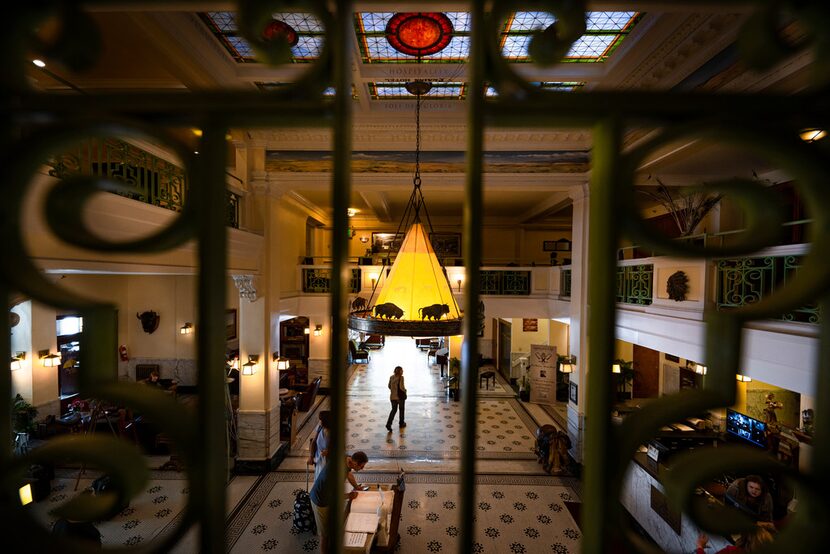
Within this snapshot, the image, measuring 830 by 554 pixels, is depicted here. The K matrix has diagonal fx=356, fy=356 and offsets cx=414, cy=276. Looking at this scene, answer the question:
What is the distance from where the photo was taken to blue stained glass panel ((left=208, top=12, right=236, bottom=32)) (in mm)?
4098

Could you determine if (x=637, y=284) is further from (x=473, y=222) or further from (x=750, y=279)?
(x=473, y=222)

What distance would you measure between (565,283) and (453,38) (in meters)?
5.44

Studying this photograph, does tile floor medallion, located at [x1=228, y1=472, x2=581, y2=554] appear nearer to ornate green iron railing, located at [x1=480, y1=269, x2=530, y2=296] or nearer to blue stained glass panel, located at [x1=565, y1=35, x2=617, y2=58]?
ornate green iron railing, located at [x1=480, y1=269, x2=530, y2=296]

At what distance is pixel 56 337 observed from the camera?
782 centimetres

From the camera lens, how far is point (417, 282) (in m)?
3.24

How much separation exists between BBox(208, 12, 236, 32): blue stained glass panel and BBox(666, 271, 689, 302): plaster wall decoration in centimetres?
626

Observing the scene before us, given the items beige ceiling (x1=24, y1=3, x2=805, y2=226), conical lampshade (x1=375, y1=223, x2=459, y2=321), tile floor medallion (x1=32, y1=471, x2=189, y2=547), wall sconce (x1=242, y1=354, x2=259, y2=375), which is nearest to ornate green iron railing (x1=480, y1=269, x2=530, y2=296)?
beige ceiling (x1=24, y1=3, x2=805, y2=226)

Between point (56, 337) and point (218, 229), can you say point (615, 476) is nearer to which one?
point (218, 229)

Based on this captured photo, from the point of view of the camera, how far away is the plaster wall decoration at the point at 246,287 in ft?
20.1

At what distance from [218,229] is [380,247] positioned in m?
12.4

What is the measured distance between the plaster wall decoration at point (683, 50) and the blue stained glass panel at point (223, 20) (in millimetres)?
5028

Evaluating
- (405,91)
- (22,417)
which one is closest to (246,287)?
(405,91)

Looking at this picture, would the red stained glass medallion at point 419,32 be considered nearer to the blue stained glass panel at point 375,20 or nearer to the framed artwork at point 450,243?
the blue stained glass panel at point 375,20

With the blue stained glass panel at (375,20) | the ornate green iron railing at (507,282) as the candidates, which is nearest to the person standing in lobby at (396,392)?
the ornate green iron railing at (507,282)
